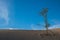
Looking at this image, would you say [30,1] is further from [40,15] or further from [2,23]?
[2,23]

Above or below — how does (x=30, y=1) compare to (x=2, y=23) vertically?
above

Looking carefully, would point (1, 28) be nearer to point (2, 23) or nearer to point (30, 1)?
point (2, 23)

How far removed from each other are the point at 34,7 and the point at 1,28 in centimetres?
63

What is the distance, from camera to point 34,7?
2.50 metres

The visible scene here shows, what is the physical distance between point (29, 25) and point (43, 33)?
26 centimetres

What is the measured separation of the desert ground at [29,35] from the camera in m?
2.41

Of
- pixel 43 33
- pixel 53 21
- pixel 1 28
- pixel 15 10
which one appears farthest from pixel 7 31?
pixel 53 21

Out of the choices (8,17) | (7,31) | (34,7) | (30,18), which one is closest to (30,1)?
(34,7)

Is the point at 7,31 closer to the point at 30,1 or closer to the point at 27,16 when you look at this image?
the point at 27,16

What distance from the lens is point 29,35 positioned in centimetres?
245

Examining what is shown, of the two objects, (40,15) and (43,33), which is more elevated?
(40,15)

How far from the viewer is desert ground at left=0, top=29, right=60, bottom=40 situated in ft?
7.91

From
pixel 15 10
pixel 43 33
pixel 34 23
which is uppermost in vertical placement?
pixel 15 10

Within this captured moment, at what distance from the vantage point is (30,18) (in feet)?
8.14
